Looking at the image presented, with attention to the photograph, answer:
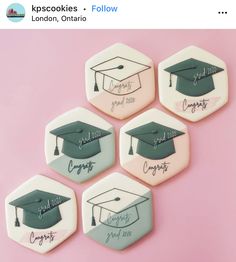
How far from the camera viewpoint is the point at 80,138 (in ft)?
2.84

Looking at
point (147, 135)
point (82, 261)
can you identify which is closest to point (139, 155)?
point (147, 135)

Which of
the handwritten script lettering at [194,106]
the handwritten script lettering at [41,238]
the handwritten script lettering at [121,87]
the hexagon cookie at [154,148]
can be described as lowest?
the handwritten script lettering at [41,238]

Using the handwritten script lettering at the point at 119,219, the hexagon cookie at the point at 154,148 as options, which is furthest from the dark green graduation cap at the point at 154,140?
the handwritten script lettering at the point at 119,219

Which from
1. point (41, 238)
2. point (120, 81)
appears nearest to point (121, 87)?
point (120, 81)

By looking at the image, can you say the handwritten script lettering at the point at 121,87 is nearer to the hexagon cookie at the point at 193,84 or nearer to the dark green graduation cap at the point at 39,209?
the hexagon cookie at the point at 193,84

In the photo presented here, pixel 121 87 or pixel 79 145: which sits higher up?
pixel 121 87

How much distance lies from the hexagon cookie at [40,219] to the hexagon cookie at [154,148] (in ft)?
0.51

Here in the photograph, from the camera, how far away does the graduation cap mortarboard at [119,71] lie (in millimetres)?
874

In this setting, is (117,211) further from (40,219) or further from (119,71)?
(119,71)
